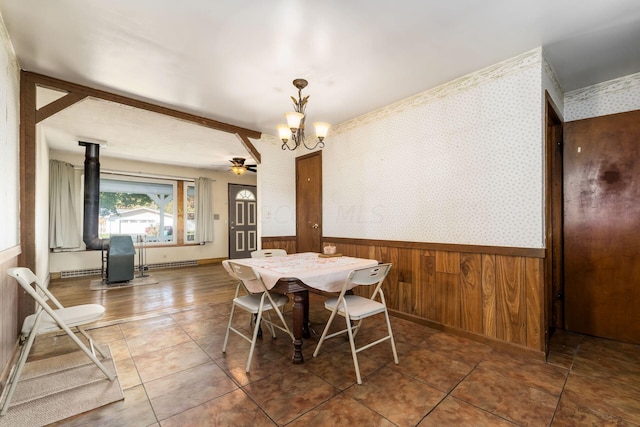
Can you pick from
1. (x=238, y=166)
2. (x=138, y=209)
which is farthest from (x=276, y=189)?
(x=138, y=209)

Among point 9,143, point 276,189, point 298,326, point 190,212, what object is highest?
point 9,143

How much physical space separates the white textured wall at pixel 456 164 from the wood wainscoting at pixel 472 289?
0.13 metres

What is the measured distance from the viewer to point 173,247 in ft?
22.2

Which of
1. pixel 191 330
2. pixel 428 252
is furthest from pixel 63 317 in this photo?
pixel 428 252

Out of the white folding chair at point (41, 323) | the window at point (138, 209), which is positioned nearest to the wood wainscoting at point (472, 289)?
Answer: the white folding chair at point (41, 323)

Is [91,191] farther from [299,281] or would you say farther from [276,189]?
[299,281]

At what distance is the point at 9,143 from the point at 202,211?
4941 mm

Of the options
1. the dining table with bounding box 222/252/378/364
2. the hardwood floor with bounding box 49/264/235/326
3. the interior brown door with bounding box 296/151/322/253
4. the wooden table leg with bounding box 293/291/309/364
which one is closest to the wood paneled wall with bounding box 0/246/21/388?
the hardwood floor with bounding box 49/264/235/326

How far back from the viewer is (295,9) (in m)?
1.87

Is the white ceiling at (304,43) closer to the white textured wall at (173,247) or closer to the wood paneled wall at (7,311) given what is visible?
the wood paneled wall at (7,311)

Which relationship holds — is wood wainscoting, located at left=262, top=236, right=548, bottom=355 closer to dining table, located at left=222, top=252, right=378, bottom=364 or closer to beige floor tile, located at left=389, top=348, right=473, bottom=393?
beige floor tile, located at left=389, top=348, right=473, bottom=393

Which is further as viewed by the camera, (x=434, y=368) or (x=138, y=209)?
(x=138, y=209)

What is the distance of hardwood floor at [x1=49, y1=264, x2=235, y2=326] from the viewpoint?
3.52 metres

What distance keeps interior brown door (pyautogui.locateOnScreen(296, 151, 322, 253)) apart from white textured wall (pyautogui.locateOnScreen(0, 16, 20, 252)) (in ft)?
10.7
